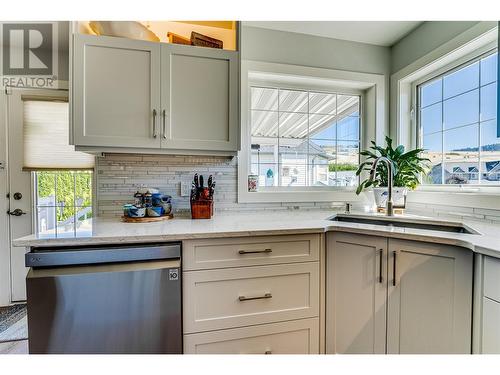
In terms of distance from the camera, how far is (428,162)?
6.46ft

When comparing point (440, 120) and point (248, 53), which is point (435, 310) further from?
point (248, 53)

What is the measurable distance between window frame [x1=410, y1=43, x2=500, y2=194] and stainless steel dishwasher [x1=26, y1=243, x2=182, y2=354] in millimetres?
1929

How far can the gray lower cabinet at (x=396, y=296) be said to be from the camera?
103 cm

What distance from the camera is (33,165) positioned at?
220cm

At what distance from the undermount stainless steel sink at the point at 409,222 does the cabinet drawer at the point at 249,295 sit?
0.63 meters

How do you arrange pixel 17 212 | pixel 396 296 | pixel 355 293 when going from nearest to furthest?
pixel 396 296, pixel 355 293, pixel 17 212

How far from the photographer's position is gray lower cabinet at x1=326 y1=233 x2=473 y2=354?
1.03 meters

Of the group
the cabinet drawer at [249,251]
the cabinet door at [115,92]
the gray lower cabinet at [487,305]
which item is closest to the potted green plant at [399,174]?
the cabinet drawer at [249,251]

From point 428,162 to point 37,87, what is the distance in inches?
136

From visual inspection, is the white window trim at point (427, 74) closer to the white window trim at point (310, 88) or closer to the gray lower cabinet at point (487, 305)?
the white window trim at point (310, 88)

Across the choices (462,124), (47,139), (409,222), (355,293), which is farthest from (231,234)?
(47,139)

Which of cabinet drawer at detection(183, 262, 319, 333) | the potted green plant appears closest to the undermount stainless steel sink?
the potted green plant

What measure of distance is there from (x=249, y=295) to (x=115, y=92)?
1.38 meters

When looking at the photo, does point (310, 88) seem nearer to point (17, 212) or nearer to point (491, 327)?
point (491, 327)
